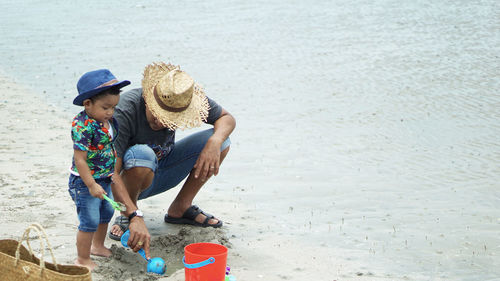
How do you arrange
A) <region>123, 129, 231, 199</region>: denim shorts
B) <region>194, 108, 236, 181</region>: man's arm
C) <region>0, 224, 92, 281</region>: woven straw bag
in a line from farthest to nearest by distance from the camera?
<region>123, 129, 231, 199</region>: denim shorts < <region>194, 108, 236, 181</region>: man's arm < <region>0, 224, 92, 281</region>: woven straw bag

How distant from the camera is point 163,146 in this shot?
417 cm

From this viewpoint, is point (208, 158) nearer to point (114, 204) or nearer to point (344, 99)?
point (114, 204)

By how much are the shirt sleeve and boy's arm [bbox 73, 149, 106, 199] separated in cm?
3

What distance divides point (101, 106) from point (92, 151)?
262mm

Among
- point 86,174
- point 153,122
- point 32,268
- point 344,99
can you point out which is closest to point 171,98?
point 153,122

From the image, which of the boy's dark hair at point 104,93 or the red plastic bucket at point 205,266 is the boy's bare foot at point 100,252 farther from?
the boy's dark hair at point 104,93

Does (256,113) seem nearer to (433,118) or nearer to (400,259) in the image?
(433,118)

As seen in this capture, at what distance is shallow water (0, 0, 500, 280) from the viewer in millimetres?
4488

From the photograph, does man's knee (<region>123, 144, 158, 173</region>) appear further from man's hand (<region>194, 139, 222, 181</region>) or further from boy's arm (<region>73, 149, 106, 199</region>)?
boy's arm (<region>73, 149, 106, 199</region>)

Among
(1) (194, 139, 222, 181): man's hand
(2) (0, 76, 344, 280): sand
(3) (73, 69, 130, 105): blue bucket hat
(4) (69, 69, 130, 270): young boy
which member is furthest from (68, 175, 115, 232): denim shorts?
(1) (194, 139, 222, 181): man's hand

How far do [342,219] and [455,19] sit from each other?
351 inches

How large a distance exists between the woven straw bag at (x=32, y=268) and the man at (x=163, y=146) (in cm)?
64

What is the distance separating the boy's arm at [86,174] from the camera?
326 centimetres

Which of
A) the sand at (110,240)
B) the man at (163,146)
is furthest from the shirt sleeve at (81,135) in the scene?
the sand at (110,240)
